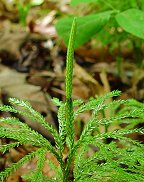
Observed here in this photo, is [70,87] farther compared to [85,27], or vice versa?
[85,27]

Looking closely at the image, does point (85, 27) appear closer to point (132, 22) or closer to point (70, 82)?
point (132, 22)

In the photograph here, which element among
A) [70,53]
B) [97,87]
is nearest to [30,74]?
[97,87]

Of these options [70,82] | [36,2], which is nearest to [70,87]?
[70,82]

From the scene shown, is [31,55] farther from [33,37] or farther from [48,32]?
[48,32]

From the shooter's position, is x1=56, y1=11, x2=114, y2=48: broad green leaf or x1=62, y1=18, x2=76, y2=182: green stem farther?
x1=56, y1=11, x2=114, y2=48: broad green leaf

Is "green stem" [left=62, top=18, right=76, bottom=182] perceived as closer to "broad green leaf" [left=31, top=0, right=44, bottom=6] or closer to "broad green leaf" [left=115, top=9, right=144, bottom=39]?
"broad green leaf" [left=115, top=9, right=144, bottom=39]

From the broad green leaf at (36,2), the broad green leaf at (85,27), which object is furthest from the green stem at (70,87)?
the broad green leaf at (36,2)

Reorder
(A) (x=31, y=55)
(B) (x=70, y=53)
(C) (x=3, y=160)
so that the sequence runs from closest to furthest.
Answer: (B) (x=70, y=53) → (C) (x=3, y=160) → (A) (x=31, y=55)

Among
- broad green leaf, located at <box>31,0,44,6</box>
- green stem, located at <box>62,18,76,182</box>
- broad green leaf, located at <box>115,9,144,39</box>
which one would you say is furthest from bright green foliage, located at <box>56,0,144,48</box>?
broad green leaf, located at <box>31,0,44,6</box>
